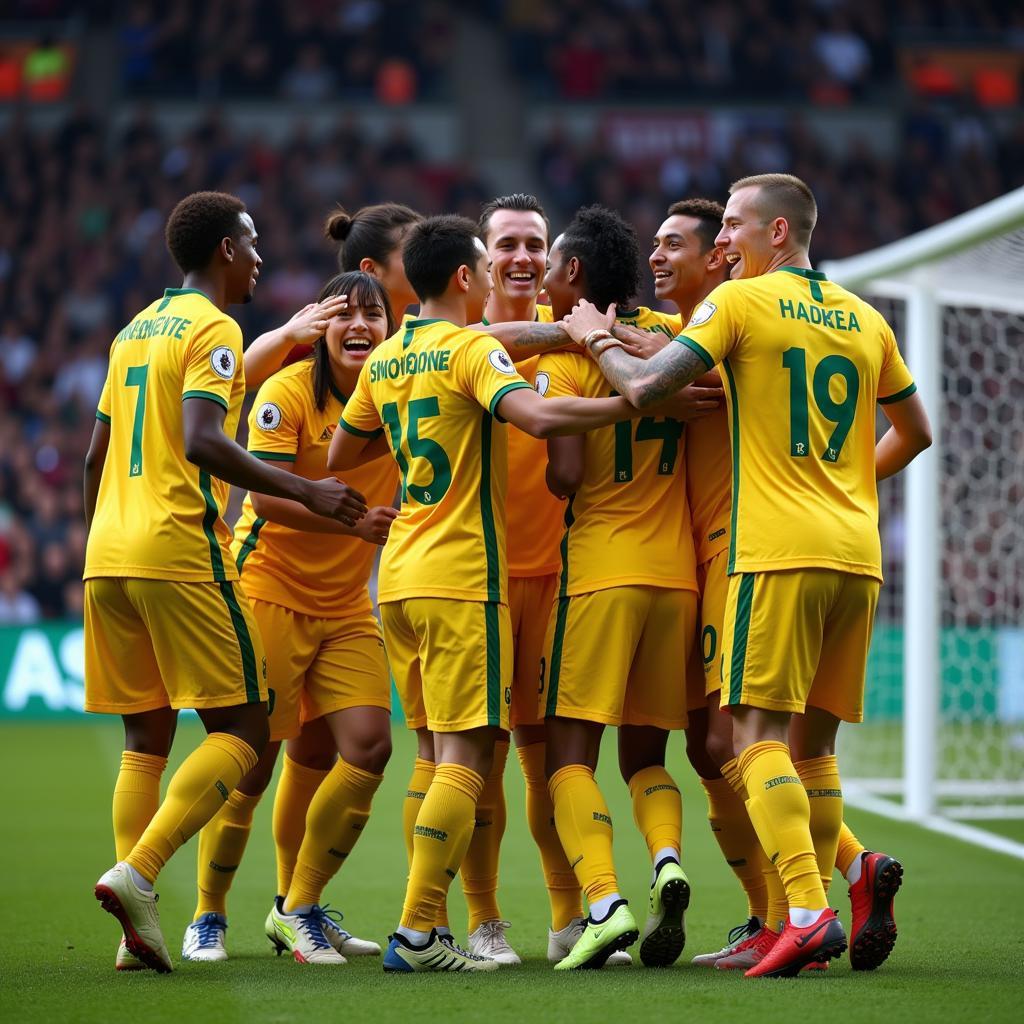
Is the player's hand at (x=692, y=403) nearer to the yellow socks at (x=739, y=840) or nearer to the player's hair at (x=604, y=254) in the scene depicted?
the player's hair at (x=604, y=254)

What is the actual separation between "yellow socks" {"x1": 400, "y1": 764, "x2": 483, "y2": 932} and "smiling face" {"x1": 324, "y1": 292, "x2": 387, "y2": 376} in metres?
1.55

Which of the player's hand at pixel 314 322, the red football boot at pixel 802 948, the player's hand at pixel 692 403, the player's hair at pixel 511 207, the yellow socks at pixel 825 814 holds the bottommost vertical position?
the red football boot at pixel 802 948

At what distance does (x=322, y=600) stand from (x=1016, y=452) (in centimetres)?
843

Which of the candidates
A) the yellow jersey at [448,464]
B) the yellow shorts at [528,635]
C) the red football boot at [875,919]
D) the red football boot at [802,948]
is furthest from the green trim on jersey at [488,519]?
the red football boot at [875,919]

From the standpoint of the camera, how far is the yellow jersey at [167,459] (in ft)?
15.7

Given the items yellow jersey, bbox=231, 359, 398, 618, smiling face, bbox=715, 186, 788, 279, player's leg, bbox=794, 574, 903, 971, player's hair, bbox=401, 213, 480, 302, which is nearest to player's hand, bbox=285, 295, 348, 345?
yellow jersey, bbox=231, 359, 398, 618

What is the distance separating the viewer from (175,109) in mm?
22406

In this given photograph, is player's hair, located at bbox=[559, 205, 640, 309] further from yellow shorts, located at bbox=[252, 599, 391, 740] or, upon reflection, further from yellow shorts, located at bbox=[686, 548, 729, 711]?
yellow shorts, located at bbox=[252, 599, 391, 740]

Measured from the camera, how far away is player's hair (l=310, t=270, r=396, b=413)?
5469mm

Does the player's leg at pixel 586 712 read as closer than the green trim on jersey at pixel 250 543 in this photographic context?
Yes

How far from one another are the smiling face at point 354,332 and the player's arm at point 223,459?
2.26ft

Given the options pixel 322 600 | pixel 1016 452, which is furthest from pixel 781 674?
pixel 1016 452

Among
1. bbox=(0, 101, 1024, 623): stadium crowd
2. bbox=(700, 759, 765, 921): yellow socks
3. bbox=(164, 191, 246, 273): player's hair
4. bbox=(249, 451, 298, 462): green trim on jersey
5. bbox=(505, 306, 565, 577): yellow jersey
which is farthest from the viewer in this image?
bbox=(0, 101, 1024, 623): stadium crowd

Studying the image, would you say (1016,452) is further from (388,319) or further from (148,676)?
(148,676)
